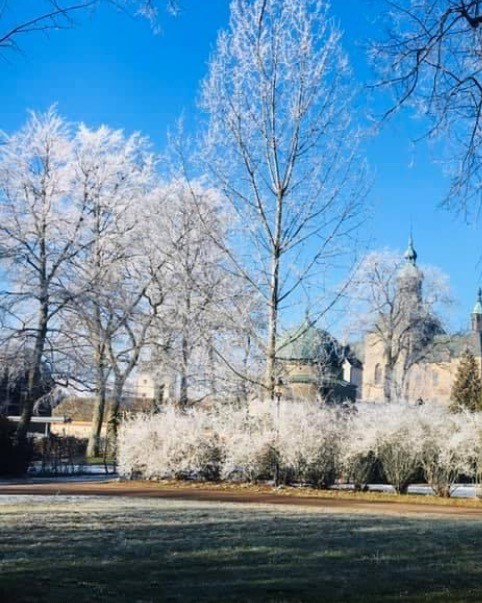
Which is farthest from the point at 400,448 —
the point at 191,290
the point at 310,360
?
the point at 310,360

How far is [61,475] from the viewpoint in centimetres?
2256

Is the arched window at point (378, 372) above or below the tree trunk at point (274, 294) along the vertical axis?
above

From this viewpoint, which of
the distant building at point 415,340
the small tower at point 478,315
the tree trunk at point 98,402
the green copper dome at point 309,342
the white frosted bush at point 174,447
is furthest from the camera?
the small tower at point 478,315

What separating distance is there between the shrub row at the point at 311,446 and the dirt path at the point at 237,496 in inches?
42.9

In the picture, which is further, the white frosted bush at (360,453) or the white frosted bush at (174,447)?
the white frosted bush at (174,447)

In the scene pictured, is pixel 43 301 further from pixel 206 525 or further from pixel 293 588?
pixel 293 588

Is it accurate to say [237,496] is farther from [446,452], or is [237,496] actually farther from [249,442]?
[446,452]

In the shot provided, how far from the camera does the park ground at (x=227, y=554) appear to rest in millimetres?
5547

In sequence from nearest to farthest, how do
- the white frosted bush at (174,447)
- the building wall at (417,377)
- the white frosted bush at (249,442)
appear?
1. the white frosted bush at (249,442)
2. the white frosted bush at (174,447)
3. the building wall at (417,377)

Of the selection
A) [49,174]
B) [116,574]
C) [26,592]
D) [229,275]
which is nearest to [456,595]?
[116,574]

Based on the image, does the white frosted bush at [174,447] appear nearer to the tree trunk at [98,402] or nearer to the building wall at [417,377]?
the tree trunk at [98,402]

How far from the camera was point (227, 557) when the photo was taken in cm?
706

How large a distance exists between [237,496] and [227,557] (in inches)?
369

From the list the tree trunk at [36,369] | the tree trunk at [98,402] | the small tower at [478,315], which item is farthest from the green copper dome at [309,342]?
the small tower at [478,315]
